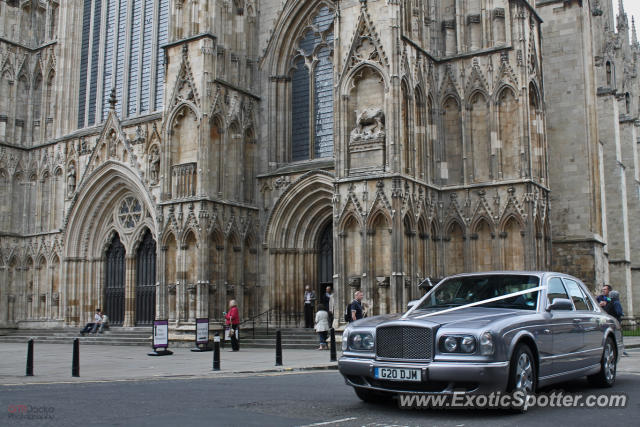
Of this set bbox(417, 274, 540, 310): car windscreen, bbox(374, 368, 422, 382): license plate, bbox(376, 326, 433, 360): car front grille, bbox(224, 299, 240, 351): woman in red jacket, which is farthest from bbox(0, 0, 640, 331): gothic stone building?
bbox(374, 368, 422, 382): license plate

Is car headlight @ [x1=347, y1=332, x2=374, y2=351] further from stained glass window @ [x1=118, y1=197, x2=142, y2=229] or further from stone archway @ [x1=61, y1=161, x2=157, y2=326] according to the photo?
stained glass window @ [x1=118, y1=197, x2=142, y2=229]

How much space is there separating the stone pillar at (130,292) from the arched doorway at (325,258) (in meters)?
7.36

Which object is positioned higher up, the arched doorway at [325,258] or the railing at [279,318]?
the arched doorway at [325,258]

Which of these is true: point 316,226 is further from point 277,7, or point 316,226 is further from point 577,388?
point 577,388

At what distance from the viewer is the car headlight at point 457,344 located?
717 cm

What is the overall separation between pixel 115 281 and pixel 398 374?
2270cm

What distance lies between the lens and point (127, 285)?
2716 centimetres

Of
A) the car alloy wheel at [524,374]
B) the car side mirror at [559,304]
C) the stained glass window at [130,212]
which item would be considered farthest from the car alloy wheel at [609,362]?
the stained glass window at [130,212]

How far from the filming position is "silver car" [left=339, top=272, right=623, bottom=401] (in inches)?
281

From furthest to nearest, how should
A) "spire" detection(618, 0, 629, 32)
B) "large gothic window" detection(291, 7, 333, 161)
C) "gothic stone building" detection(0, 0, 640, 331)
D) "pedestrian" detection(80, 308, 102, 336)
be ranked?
"spire" detection(618, 0, 629, 32) → "pedestrian" detection(80, 308, 102, 336) → "large gothic window" detection(291, 7, 333, 161) → "gothic stone building" detection(0, 0, 640, 331)

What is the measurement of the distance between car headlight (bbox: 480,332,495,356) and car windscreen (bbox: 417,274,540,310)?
3.99 feet

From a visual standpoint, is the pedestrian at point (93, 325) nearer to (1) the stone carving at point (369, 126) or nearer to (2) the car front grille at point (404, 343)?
(1) the stone carving at point (369, 126)

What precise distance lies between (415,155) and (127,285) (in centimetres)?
1249

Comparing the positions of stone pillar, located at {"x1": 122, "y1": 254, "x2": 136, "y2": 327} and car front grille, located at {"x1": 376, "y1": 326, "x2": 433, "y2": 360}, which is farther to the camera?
stone pillar, located at {"x1": 122, "y1": 254, "x2": 136, "y2": 327}
